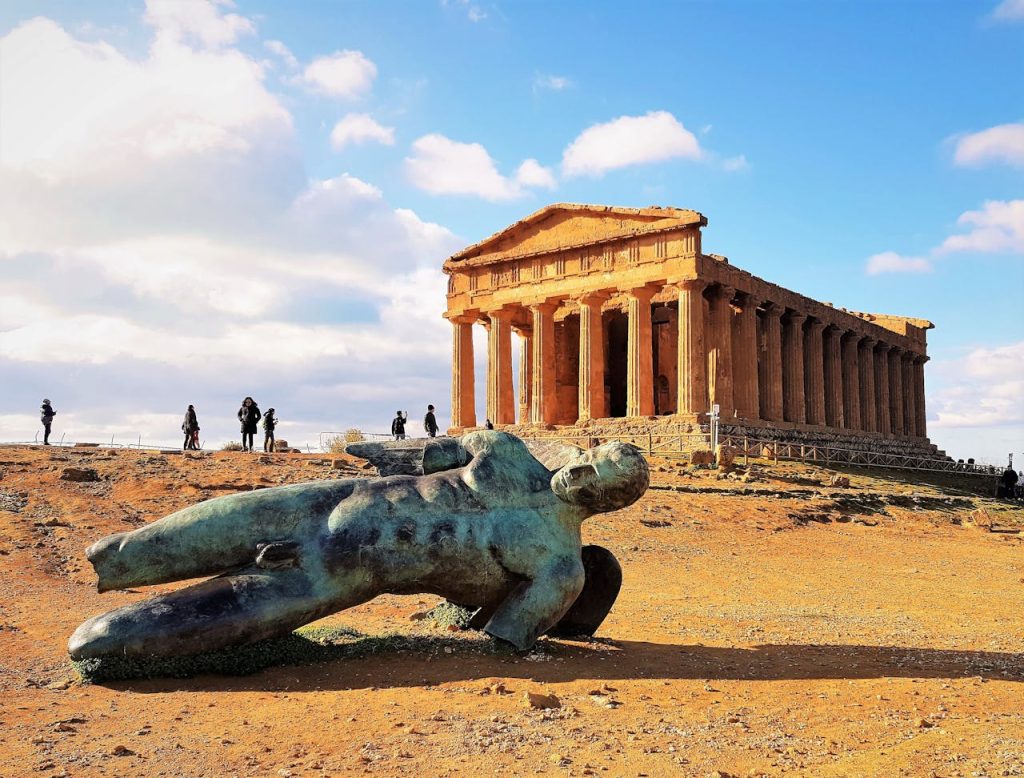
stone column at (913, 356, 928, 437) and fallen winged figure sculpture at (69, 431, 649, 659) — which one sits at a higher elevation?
stone column at (913, 356, 928, 437)

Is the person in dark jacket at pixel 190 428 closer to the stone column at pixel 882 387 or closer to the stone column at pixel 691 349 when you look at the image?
the stone column at pixel 691 349

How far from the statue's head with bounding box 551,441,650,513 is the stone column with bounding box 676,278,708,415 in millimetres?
30806

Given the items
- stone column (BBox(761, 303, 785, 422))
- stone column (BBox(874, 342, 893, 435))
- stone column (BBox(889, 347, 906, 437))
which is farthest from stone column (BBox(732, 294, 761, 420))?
stone column (BBox(889, 347, 906, 437))

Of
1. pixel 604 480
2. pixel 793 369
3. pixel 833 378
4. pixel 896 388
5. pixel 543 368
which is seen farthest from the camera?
pixel 896 388

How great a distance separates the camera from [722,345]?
131 ft

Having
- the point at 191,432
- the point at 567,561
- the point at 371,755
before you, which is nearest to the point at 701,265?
the point at 191,432

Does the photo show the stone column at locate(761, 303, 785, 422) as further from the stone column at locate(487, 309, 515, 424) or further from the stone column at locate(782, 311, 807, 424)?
the stone column at locate(487, 309, 515, 424)

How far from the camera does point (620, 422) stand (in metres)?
37.6

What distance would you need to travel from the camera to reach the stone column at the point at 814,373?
155 ft

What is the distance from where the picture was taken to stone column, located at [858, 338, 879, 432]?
53250 millimetres

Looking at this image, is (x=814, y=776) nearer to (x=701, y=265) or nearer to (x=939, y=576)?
(x=939, y=576)

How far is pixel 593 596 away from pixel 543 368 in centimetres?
3452

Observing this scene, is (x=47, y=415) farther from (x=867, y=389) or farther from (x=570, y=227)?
(x=867, y=389)

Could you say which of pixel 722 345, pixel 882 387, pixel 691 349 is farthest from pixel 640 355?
pixel 882 387
